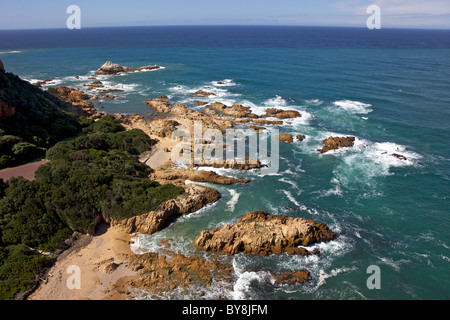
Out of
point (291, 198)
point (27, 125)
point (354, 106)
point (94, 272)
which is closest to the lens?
point (94, 272)

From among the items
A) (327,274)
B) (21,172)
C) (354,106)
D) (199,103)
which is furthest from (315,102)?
(21,172)

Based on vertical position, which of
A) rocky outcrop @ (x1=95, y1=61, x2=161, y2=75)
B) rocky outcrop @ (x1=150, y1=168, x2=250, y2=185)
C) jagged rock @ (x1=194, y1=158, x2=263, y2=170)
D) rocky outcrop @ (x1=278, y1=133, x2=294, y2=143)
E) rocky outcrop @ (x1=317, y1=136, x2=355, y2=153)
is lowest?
rocky outcrop @ (x1=150, y1=168, x2=250, y2=185)

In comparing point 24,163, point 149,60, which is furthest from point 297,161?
point 149,60

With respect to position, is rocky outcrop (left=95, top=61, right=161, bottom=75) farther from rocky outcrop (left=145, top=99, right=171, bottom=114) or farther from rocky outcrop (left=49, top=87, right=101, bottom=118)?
rocky outcrop (left=145, top=99, right=171, bottom=114)

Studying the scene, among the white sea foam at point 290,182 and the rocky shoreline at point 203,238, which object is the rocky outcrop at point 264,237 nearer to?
the rocky shoreline at point 203,238

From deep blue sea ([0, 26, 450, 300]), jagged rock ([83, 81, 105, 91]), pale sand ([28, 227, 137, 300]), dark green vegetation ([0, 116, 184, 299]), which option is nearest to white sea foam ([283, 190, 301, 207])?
deep blue sea ([0, 26, 450, 300])

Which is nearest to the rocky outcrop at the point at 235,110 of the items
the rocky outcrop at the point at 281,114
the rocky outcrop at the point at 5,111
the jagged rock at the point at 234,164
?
the rocky outcrop at the point at 281,114

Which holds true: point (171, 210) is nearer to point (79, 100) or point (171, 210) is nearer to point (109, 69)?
point (79, 100)
